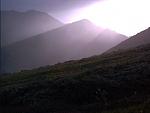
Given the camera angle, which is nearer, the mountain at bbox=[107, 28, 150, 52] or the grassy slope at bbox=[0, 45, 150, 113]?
the grassy slope at bbox=[0, 45, 150, 113]

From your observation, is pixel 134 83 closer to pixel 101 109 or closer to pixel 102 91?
pixel 102 91

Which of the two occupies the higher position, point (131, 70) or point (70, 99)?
point (131, 70)

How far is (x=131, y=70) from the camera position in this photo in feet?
161

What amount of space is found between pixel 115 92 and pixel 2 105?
1391 cm

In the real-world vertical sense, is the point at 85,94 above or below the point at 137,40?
below

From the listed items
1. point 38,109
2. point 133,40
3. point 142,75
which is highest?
point 133,40

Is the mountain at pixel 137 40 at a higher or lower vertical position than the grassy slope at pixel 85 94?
higher

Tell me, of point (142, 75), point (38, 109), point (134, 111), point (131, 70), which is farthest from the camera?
point (131, 70)

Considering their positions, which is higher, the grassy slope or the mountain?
the mountain

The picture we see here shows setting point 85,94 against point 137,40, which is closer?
point 85,94

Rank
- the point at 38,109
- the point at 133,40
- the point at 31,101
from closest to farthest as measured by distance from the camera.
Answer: the point at 38,109 → the point at 31,101 → the point at 133,40

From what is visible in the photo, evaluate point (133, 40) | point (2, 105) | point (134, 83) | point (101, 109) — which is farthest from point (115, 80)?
point (133, 40)

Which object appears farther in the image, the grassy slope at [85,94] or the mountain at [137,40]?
the mountain at [137,40]

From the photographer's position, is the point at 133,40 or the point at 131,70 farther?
the point at 133,40
